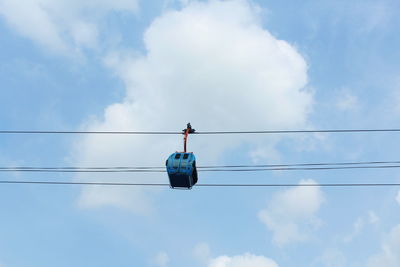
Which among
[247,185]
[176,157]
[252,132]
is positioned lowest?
[247,185]

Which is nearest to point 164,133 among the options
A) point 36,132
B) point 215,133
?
point 215,133

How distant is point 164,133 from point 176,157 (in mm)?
2310

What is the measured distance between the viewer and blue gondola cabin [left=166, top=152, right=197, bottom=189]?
25250mm

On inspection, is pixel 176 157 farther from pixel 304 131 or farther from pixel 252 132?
pixel 304 131

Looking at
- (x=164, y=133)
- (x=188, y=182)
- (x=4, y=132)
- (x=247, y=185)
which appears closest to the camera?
(x=247, y=185)

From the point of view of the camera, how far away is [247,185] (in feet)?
78.9

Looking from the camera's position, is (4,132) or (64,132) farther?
(4,132)

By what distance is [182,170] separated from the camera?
2525cm

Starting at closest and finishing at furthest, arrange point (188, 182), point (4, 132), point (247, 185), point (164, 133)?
point (247, 185)
point (188, 182)
point (164, 133)
point (4, 132)

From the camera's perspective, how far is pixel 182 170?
25.2 m

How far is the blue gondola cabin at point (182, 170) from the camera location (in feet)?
82.8

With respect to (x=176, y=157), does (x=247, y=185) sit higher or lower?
lower

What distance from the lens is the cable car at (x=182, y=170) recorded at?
25.2 m

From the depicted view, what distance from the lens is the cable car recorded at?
25.2 metres
